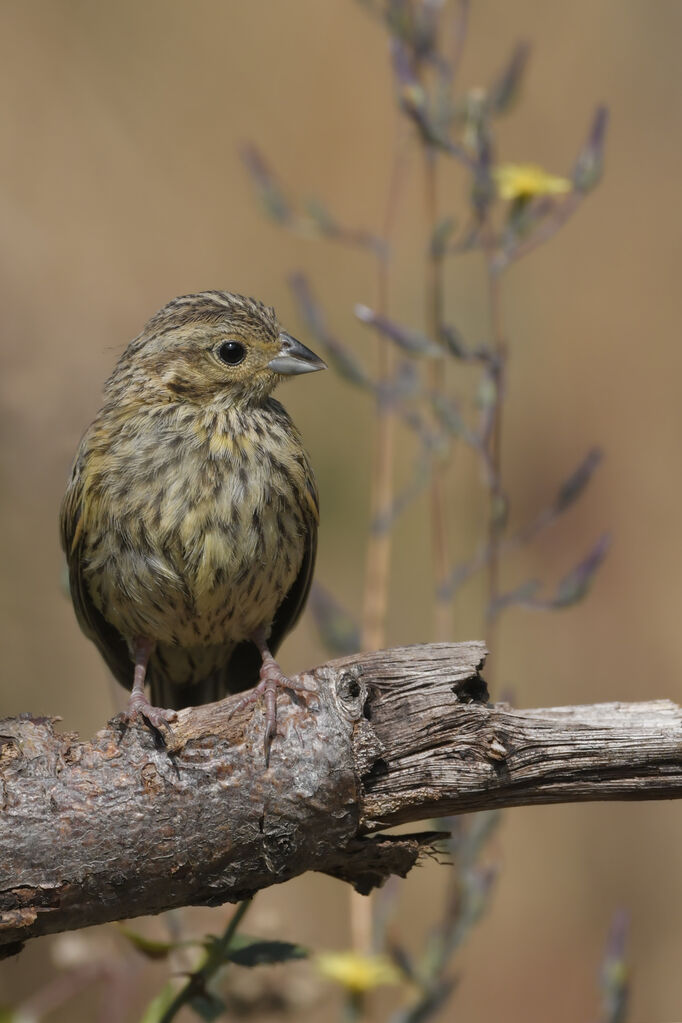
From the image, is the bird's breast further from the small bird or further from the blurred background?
the blurred background

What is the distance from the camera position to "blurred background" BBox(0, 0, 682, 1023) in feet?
21.3

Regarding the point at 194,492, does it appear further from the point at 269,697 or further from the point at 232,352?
the point at 269,697

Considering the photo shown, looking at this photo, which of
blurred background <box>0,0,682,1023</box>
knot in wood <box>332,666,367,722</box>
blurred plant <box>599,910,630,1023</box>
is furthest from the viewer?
blurred background <box>0,0,682,1023</box>

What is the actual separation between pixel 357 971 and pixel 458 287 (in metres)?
4.13

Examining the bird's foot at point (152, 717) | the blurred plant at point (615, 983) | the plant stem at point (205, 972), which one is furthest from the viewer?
the blurred plant at point (615, 983)

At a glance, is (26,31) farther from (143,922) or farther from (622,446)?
(143,922)

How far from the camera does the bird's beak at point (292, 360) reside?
362 centimetres

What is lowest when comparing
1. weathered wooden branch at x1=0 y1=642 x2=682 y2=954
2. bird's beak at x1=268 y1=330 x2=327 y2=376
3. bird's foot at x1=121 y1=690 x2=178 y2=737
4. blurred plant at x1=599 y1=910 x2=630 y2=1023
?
blurred plant at x1=599 y1=910 x2=630 y2=1023

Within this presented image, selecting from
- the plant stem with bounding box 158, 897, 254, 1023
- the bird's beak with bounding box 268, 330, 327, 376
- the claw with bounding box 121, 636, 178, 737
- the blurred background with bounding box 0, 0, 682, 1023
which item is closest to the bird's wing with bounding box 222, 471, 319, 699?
the bird's beak with bounding box 268, 330, 327, 376

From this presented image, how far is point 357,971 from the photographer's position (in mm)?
3350

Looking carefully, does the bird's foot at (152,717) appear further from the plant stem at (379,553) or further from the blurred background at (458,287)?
the blurred background at (458,287)

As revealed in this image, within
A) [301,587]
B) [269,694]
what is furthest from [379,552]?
[269,694]

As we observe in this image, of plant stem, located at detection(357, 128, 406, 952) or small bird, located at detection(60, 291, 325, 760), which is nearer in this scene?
small bird, located at detection(60, 291, 325, 760)

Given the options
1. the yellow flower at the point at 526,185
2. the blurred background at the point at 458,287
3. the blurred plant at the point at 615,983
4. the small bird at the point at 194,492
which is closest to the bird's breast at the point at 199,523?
the small bird at the point at 194,492
